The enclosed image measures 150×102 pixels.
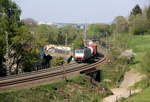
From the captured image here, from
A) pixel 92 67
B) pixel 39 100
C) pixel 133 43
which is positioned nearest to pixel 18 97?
pixel 39 100

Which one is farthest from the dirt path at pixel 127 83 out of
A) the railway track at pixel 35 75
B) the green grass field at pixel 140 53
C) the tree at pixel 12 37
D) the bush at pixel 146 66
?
the tree at pixel 12 37

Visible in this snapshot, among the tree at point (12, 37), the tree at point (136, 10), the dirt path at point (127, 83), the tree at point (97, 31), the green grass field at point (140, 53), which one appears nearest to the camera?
the green grass field at point (140, 53)

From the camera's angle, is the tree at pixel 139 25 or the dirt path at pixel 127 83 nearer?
the dirt path at pixel 127 83

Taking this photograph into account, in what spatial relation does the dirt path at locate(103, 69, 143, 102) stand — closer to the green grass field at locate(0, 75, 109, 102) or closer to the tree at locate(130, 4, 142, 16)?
the green grass field at locate(0, 75, 109, 102)

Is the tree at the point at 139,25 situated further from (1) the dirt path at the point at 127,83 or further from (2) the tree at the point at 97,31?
(1) the dirt path at the point at 127,83

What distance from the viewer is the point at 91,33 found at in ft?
440

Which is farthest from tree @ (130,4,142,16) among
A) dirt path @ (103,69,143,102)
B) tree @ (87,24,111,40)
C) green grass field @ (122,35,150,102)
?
dirt path @ (103,69,143,102)

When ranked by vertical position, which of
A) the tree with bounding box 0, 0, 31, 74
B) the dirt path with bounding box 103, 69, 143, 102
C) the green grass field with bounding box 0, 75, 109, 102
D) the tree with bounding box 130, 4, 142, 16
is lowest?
the dirt path with bounding box 103, 69, 143, 102

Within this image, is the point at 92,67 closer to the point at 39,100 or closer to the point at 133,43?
the point at 39,100

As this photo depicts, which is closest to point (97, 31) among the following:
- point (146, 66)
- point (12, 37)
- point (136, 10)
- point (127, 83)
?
point (136, 10)

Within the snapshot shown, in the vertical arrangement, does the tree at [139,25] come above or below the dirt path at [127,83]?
above

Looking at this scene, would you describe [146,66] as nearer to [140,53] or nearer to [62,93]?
[62,93]

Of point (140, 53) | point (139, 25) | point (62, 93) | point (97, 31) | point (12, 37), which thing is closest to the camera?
point (62, 93)

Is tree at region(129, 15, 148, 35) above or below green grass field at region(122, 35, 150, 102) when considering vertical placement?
above
